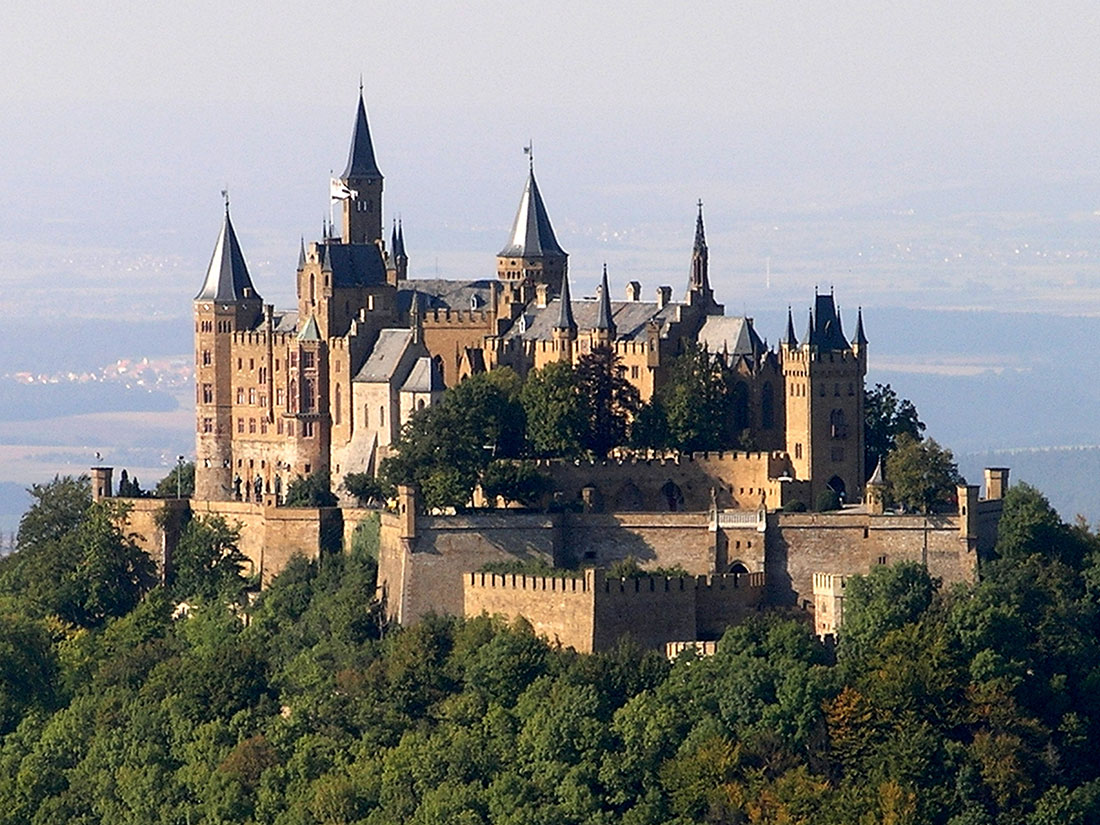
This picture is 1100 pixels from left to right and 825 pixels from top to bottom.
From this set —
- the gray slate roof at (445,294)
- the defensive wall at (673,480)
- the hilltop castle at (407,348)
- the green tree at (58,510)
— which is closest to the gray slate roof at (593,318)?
the hilltop castle at (407,348)

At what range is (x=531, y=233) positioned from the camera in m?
90.1

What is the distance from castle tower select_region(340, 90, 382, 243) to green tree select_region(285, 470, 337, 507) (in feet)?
27.6

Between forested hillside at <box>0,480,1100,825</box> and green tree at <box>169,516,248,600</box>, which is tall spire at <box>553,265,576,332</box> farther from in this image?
green tree at <box>169,516,248,600</box>

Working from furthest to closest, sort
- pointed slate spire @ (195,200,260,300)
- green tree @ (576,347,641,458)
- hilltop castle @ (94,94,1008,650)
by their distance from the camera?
pointed slate spire @ (195,200,260,300) < green tree @ (576,347,641,458) < hilltop castle @ (94,94,1008,650)

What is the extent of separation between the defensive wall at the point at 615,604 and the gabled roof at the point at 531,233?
54.7 feet

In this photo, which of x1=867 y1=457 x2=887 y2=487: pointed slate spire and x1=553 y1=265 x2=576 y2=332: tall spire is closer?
x1=867 y1=457 x2=887 y2=487: pointed slate spire

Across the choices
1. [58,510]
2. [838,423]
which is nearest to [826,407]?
[838,423]

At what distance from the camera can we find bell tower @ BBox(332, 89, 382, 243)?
8962 cm

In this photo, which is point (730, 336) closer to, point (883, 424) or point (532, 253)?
point (883, 424)

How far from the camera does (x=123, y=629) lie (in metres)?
83.1

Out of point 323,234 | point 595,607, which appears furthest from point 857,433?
point 323,234

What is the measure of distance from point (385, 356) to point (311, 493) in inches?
173

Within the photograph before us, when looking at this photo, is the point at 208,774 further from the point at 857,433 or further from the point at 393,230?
the point at 393,230

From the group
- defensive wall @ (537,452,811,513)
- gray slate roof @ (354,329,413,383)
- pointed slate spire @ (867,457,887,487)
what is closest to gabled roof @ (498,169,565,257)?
gray slate roof @ (354,329,413,383)
